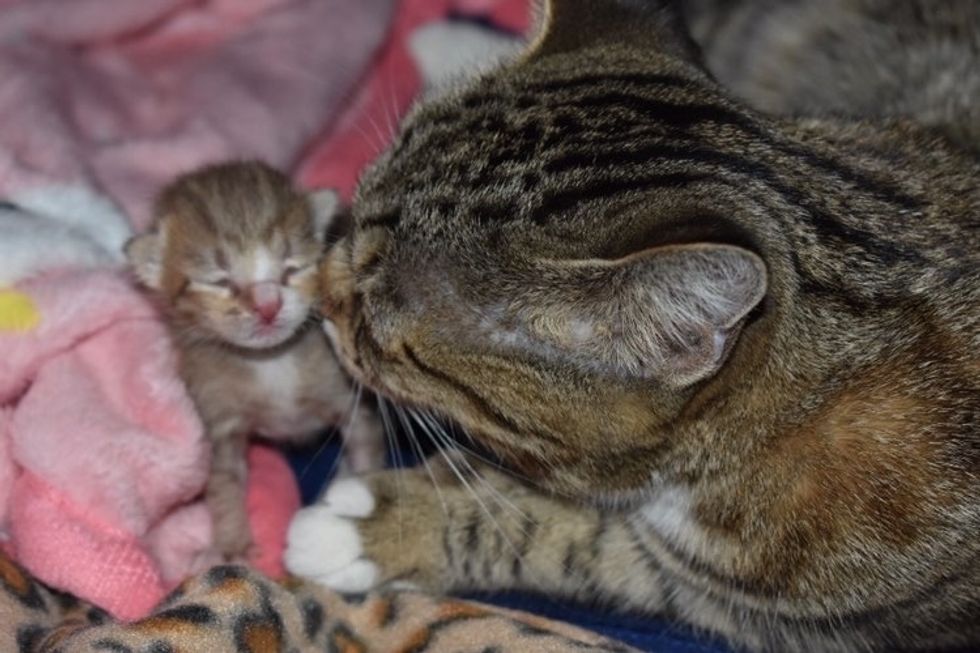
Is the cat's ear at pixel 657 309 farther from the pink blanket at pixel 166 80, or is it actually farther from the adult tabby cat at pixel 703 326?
the pink blanket at pixel 166 80

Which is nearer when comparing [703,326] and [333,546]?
[703,326]

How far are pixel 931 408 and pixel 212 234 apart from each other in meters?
1.23

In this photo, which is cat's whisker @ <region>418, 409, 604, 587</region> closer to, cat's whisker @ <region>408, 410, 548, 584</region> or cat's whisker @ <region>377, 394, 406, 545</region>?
cat's whisker @ <region>408, 410, 548, 584</region>

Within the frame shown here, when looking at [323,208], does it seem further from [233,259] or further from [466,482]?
[466,482]

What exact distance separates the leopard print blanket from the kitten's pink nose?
453 millimetres

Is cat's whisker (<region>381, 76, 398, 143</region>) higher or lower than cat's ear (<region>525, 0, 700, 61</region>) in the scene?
lower

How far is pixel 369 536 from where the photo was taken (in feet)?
6.89

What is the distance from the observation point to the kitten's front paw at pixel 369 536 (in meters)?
2.08

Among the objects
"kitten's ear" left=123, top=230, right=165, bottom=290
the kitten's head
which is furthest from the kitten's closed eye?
"kitten's ear" left=123, top=230, right=165, bottom=290

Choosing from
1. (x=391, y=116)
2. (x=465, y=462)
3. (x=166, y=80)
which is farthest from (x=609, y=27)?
(x=166, y=80)

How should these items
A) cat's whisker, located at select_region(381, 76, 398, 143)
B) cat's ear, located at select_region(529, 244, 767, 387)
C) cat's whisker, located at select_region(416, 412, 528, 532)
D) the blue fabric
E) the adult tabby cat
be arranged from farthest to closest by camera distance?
the blue fabric, cat's whisker, located at select_region(381, 76, 398, 143), cat's whisker, located at select_region(416, 412, 528, 532), the adult tabby cat, cat's ear, located at select_region(529, 244, 767, 387)

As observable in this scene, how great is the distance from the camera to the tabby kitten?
2.22 meters

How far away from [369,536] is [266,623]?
0.33 metres

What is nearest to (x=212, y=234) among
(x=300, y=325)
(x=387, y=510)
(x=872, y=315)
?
(x=300, y=325)
